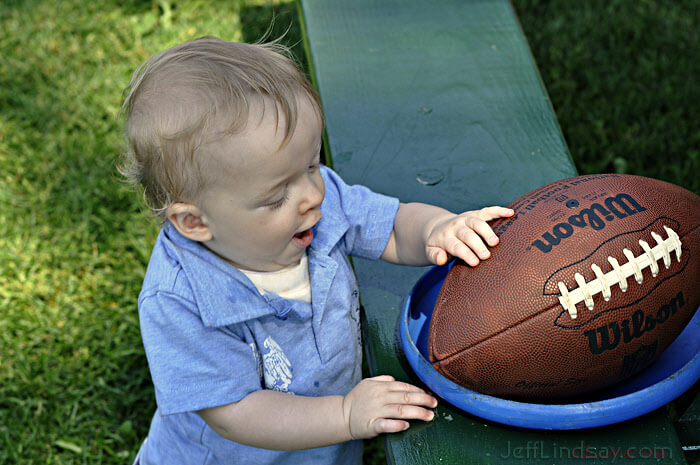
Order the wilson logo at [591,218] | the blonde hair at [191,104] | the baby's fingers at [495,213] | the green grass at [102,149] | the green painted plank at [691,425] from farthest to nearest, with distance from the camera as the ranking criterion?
the green grass at [102,149] < the green painted plank at [691,425] < the baby's fingers at [495,213] < the wilson logo at [591,218] < the blonde hair at [191,104]

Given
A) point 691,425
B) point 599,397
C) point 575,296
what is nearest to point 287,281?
point 575,296

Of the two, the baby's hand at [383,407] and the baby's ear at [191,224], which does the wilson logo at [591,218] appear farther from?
the baby's ear at [191,224]

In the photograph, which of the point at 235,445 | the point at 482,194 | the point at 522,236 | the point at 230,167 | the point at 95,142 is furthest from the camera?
the point at 95,142

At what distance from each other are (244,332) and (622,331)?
79 centimetres

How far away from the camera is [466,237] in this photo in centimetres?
159

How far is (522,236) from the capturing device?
60.1 inches

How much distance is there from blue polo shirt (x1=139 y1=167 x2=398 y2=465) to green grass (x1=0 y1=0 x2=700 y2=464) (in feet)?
2.05

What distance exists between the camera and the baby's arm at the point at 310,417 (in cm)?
152

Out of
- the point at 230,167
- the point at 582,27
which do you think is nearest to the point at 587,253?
the point at 230,167

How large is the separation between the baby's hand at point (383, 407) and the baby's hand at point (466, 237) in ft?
0.97

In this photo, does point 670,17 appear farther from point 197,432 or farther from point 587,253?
point 197,432

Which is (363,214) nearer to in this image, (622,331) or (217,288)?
(217,288)

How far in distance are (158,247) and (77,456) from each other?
111 centimetres

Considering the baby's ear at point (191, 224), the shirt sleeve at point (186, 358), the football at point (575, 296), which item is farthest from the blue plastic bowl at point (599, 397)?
the baby's ear at point (191, 224)
